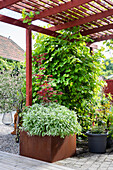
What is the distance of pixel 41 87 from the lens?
4.99 meters

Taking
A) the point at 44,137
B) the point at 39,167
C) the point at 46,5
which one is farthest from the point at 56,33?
the point at 39,167

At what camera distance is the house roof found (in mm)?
13322

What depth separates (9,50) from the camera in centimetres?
1430

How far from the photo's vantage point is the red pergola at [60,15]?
13.1 feet

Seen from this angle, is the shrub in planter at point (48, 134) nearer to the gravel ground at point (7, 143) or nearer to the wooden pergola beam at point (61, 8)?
the gravel ground at point (7, 143)

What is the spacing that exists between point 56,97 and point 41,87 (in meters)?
0.38

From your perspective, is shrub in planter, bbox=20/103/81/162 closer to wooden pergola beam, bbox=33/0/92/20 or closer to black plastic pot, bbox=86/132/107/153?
black plastic pot, bbox=86/132/107/153

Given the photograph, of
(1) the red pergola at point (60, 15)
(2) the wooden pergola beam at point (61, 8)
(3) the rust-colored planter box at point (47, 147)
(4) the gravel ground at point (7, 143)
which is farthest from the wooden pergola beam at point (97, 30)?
(4) the gravel ground at point (7, 143)

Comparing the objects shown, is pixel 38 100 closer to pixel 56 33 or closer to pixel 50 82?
pixel 50 82

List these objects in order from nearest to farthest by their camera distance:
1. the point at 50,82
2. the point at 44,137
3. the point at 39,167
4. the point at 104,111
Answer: the point at 39,167
the point at 44,137
the point at 50,82
the point at 104,111

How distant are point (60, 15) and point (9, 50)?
397 inches

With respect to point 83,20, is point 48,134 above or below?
below

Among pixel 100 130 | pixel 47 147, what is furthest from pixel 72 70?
pixel 47 147

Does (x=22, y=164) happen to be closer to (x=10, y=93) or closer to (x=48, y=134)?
(x=48, y=134)
